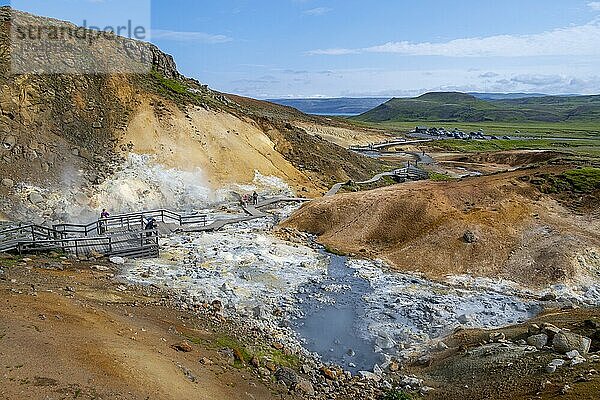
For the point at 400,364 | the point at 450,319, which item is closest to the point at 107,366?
the point at 400,364

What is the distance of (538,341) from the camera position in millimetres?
17219

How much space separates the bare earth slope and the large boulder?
374 inches

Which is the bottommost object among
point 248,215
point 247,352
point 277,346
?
point 277,346

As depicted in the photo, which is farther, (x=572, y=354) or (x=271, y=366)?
(x=271, y=366)

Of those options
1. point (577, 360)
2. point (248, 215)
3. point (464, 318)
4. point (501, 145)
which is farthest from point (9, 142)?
point (501, 145)

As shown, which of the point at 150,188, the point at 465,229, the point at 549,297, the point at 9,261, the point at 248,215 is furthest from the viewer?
the point at 150,188

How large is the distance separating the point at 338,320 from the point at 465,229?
474 inches

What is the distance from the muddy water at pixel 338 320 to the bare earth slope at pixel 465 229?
3.92 metres

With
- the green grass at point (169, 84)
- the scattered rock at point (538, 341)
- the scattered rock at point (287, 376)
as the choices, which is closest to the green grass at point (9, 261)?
the scattered rock at point (287, 376)

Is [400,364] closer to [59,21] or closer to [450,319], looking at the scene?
[450,319]

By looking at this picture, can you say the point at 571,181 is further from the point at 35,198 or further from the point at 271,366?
the point at 35,198

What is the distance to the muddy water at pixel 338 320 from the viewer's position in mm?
19094

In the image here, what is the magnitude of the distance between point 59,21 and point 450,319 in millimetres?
41407

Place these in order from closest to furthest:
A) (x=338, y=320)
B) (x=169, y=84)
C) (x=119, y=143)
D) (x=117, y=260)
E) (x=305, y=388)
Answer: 1. (x=305, y=388)
2. (x=338, y=320)
3. (x=117, y=260)
4. (x=119, y=143)
5. (x=169, y=84)
